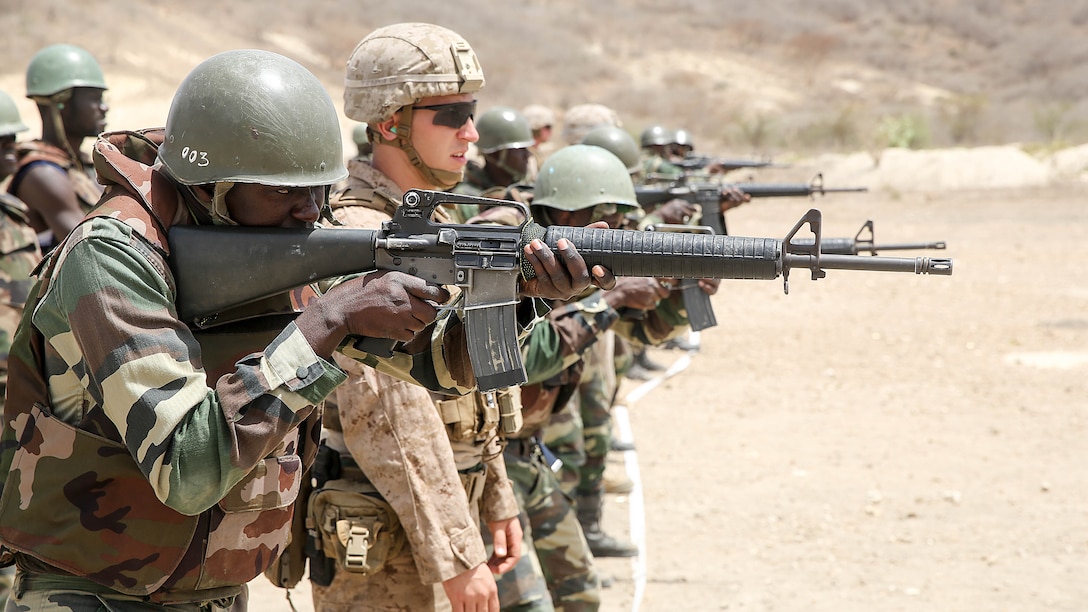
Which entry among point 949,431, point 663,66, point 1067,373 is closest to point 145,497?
point 949,431

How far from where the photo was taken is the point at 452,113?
12.4 feet

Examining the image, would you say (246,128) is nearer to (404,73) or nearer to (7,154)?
(404,73)

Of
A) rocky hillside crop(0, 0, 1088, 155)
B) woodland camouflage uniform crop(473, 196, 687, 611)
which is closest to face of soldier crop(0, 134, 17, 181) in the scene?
woodland camouflage uniform crop(473, 196, 687, 611)

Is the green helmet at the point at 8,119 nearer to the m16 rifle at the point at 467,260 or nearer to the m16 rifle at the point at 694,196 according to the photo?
the m16 rifle at the point at 694,196

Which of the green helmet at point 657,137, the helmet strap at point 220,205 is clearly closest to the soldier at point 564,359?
the helmet strap at point 220,205

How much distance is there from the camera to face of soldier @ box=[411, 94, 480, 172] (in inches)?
146

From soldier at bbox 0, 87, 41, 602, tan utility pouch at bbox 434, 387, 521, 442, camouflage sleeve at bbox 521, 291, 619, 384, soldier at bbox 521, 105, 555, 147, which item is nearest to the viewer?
tan utility pouch at bbox 434, 387, 521, 442

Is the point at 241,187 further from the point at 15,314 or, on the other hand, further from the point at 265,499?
the point at 15,314

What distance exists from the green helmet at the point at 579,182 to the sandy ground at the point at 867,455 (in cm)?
219

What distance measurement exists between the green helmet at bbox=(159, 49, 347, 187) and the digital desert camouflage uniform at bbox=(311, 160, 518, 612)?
0.78 m

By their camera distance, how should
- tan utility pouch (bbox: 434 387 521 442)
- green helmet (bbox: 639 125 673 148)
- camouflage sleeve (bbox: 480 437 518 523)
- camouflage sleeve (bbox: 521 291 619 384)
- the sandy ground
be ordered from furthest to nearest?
green helmet (bbox: 639 125 673 148) → the sandy ground → camouflage sleeve (bbox: 521 291 619 384) → camouflage sleeve (bbox: 480 437 518 523) → tan utility pouch (bbox: 434 387 521 442)

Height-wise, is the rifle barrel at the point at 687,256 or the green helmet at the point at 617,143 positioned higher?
the rifle barrel at the point at 687,256

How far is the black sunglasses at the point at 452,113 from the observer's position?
3.74 meters

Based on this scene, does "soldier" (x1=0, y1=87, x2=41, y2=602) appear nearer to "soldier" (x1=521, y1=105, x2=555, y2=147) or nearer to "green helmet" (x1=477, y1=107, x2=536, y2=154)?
"green helmet" (x1=477, y1=107, x2=536, y2=154)
